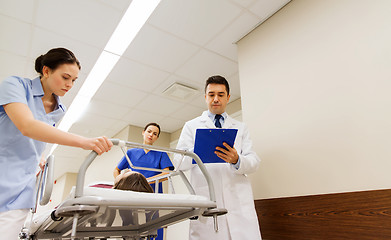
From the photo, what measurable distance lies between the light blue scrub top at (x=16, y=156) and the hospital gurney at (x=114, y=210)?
8cm

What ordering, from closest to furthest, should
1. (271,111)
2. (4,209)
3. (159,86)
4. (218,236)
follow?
(4,209)
(218,236)
(271,111)
(159,86)

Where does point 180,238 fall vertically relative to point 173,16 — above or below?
below

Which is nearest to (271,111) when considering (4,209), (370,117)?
(370,117)

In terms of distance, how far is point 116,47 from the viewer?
9.47ft

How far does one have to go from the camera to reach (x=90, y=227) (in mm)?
Result: 1398

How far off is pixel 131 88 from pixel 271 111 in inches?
87.9

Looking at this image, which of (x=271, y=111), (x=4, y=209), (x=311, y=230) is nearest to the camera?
(x=4, y=209)

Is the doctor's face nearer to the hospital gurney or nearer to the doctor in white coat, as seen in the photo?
the doctor in white coat

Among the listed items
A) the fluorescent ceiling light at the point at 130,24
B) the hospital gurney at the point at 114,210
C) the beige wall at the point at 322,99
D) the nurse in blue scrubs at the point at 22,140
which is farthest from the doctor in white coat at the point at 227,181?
the fluorescent ceiling light at the point at 130,24

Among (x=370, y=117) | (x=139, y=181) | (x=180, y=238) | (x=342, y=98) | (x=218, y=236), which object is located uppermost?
(x=342, y=98)

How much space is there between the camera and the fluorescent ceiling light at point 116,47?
7.88 feet

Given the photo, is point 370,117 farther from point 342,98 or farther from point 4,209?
point 4,209

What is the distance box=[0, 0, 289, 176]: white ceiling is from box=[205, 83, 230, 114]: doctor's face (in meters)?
0.93

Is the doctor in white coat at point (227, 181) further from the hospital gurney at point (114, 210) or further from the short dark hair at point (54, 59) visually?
the short dark hair at point (54, 59)
